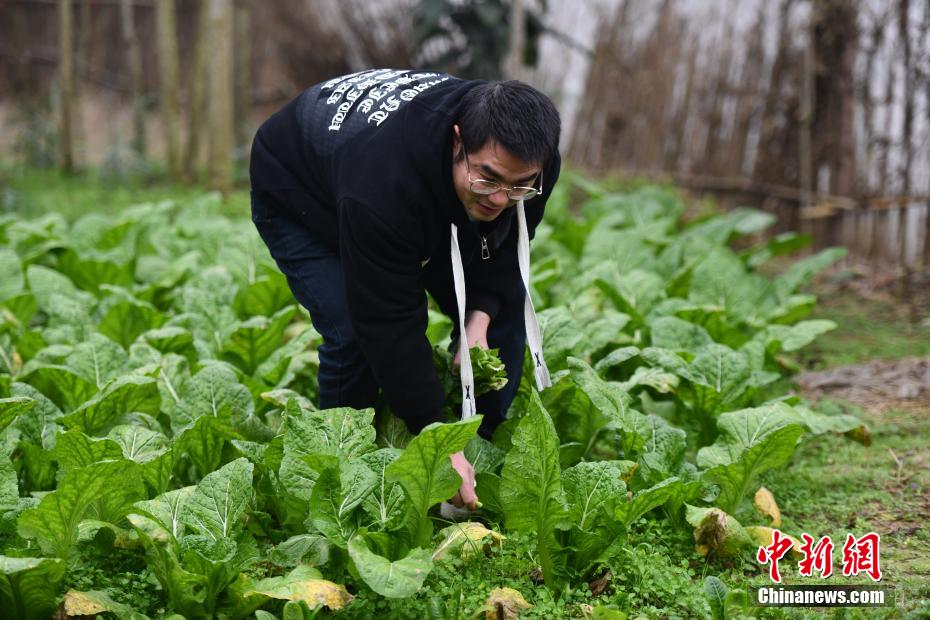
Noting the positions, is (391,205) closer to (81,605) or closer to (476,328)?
(476,328)

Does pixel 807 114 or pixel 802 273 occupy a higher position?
pixel 807 114

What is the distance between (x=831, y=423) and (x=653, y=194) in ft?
12.1

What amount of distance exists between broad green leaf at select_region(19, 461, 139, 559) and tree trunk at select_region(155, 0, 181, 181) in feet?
21.4

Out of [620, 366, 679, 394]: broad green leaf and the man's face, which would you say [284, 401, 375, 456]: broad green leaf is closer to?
the man's face

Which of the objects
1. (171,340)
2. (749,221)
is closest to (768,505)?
(171,340)

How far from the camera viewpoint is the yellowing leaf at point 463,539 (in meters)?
2.69

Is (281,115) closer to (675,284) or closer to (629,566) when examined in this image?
(629,566)

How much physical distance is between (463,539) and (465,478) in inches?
6.6

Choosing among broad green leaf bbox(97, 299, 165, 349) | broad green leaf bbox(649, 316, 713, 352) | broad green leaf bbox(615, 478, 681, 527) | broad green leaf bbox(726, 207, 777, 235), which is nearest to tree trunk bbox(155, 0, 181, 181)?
broad green leaf bbox(97, 299, 165, 349)

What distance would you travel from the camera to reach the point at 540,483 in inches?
105

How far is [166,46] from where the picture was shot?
8312 mm

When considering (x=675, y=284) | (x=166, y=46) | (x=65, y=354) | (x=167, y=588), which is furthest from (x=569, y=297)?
(x=166, y=46)

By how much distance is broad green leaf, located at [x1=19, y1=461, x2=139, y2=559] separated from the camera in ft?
7.95

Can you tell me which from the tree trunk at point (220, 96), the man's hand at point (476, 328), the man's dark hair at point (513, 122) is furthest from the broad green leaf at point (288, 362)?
the tree trunk at point (220, 96)
